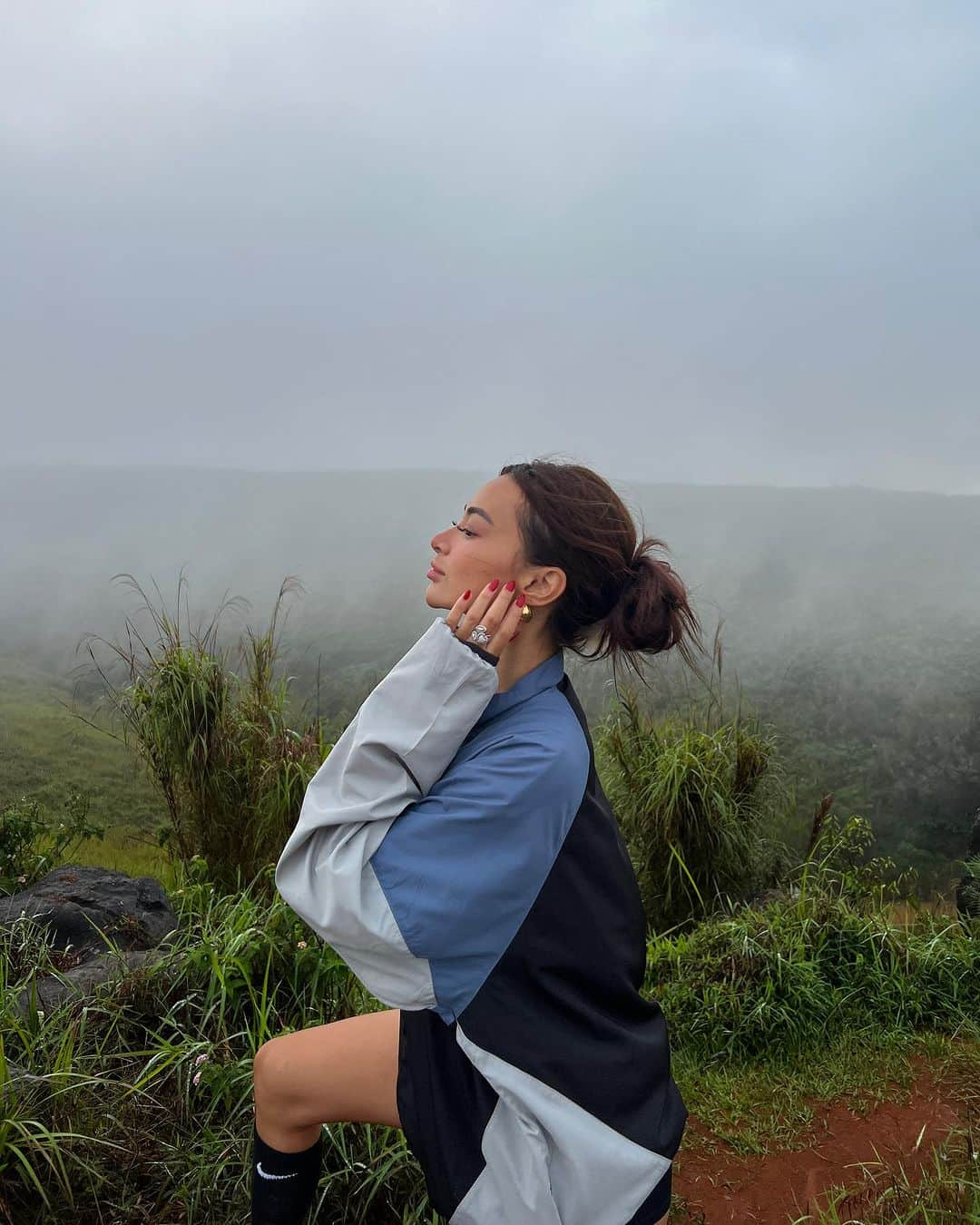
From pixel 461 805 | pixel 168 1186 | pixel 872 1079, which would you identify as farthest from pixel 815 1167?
pixel 461 805

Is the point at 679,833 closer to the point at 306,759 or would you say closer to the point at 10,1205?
the point at 306,759

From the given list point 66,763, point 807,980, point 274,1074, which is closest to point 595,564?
point 274,1074

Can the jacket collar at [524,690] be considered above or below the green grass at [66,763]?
above

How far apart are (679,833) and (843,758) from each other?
223cm

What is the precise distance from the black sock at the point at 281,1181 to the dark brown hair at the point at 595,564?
1.12 m

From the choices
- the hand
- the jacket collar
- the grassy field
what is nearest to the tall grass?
the grassy field

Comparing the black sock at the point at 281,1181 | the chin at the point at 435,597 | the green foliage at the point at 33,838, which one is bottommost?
the green foliage at the point at 33,838

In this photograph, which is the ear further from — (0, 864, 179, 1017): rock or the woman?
(0, 864, 179, 1017): rock

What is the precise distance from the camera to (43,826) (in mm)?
4922

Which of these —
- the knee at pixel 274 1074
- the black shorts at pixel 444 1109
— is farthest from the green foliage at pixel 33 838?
the black shorts at pixel 444 1109

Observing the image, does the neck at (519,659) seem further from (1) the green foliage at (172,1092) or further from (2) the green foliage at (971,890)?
(2) the green foliage at (971,890)

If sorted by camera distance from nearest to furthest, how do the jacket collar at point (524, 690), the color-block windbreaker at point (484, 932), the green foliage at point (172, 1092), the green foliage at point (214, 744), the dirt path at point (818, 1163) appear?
the color-block windbreaker at point (484, 932), the jacket collar at point (524, 690), the green foliage at point (172, 1092), the dirt path at point (818, 1163), the green foliage at point (214, 744)

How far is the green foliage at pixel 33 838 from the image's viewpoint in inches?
181

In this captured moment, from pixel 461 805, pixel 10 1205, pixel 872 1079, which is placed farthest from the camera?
pixel 872 1079
